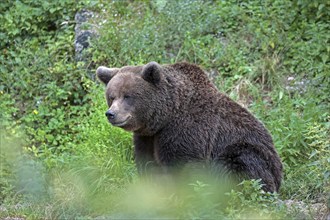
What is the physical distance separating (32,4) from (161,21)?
2.28 meters

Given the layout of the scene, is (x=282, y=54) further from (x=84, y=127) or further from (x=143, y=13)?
(x=84, y=127)

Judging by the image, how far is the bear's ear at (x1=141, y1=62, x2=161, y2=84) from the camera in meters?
6.91

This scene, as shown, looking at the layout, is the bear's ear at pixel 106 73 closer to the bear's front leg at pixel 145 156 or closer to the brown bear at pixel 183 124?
the brown bear at pixel 183 124

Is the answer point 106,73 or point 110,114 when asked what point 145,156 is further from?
point 106,73

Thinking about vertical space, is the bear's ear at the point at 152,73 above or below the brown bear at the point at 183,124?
above

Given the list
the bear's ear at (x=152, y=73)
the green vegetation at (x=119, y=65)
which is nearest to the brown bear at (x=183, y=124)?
the bear's ear at (x=152, y=73)

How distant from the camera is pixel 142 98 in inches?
275

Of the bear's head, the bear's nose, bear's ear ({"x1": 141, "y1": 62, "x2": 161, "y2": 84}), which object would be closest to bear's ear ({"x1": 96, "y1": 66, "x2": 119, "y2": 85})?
the bear's head

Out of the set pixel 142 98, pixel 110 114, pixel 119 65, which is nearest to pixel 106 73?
pixel 142 98

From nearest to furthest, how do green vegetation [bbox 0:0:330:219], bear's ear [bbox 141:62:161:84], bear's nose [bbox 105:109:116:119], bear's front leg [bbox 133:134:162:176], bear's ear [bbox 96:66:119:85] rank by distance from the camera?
bear's nose [bbox 105:109:116:119] → bear's ear [bbox 141:62:161:84] → bear's front leg [bbox 133:134:162:176] → bear's ear [bbox 96:66:119:85] → green vegetation [bbox 0:0:330:219]

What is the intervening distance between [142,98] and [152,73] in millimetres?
248

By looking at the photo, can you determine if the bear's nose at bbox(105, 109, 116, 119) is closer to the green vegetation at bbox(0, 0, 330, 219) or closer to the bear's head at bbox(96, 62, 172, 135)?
the bear's head at bbox(96, 62, 172, 135)

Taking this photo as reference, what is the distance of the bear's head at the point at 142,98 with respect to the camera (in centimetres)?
694

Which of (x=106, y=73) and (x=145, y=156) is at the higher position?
(x=106, y=73)
